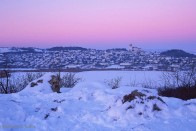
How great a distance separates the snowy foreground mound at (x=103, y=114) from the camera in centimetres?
521

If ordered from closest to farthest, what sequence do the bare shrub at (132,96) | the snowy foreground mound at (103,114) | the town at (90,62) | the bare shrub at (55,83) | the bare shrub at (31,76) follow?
the snowy foreground mound at (103,114)
the bare shrub at (132,96)
the bare shrub at (55,83)
the town at (90,62)
the bare shrub at (31,76)

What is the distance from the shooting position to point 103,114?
5.73 metres

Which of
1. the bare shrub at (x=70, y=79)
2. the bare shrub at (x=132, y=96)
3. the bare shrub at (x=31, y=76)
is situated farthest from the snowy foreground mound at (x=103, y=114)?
the bare shrub at (x=31, y=76)

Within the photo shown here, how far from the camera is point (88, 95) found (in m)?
6.88

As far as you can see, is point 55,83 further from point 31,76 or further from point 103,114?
point 31,76

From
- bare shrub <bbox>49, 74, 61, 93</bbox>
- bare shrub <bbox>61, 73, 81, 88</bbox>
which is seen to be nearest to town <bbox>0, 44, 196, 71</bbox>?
bare shrub <bbox>61, 73, 81, 88</bbox>

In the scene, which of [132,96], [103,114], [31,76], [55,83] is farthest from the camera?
[31,76]

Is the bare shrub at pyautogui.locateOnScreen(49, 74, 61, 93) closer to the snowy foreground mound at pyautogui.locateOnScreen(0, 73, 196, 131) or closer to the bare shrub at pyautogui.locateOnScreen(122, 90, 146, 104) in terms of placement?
the snowy foreground mound at pyautogui.locateOnScreen(0, 73, 196, 131)

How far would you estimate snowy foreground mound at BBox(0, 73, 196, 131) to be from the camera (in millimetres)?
5211

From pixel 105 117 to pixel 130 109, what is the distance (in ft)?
1.73

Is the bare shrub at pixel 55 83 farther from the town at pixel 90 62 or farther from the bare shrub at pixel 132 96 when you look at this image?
the town at pixel 90 62

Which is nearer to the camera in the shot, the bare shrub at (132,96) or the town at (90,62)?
the bare shrub at (132,96)

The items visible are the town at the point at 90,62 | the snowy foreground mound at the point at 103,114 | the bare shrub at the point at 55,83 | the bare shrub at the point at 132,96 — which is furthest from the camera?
the town at the point at 90,62

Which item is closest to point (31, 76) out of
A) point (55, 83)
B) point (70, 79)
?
point (70, 79)
